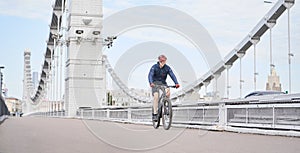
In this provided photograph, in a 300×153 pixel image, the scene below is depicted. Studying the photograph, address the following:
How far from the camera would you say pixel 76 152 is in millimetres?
5941

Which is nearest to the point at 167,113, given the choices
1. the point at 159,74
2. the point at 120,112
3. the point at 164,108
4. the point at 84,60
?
the point at 164,108

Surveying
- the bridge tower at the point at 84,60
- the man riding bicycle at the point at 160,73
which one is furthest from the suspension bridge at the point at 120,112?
the man riding bicycle at the point at 160,73

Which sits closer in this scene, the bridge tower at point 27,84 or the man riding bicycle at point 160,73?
the man riding bicycle at point 160,73

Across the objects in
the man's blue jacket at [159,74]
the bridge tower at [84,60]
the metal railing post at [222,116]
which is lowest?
the metal railing post at [222,116]

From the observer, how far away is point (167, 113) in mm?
9797

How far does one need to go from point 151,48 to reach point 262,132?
12.9 feet

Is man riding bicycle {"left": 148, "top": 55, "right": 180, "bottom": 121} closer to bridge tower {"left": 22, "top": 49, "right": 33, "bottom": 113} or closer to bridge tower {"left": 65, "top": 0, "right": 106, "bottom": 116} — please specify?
bridge tower {"left": 65, "top": 0, "right": 106, "bottom": 116}

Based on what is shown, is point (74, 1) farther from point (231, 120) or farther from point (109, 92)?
point (231, 120)

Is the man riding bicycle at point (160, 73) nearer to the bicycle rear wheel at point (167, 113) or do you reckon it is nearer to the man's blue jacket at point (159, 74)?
the man's blue jacket at point (159, 74)

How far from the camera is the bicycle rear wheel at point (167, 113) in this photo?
31.6 feet

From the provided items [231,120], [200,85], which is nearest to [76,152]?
[231,120]

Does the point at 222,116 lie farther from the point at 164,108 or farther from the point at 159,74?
the point at 159,74

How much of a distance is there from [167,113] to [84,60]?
2467 cm

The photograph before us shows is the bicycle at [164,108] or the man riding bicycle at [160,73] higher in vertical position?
the man riding bicycle at [160,73]
